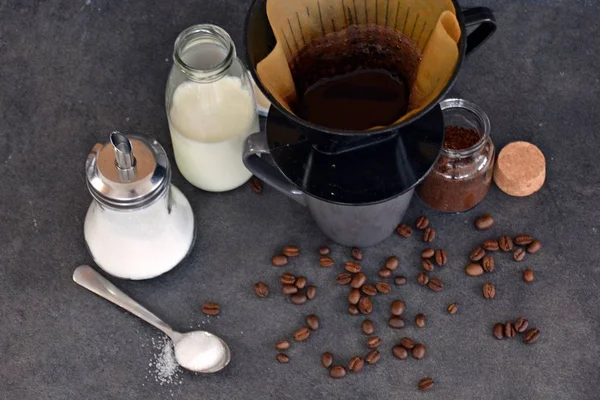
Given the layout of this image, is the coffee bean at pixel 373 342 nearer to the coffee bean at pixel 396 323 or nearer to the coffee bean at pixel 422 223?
the coffee bean at pixel 396 323

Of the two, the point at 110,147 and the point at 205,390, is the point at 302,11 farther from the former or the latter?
the point at 205,390

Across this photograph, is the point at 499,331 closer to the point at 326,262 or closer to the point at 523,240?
the point at 523,240

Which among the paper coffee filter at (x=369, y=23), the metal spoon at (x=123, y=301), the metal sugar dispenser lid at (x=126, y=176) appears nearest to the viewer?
the paper coffee filter at (x=369, y=23)

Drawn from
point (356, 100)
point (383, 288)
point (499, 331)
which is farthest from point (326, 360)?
point (356, 100)

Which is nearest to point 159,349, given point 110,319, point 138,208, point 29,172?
point 110,319

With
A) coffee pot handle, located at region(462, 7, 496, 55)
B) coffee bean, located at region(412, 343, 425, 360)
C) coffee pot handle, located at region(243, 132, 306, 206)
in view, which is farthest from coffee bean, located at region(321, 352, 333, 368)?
coffee pot handle, located at region(462, 7, 496, 55)

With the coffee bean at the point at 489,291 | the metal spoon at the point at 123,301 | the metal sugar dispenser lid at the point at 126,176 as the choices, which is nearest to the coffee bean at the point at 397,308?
the coffee bean at the point at 489,291

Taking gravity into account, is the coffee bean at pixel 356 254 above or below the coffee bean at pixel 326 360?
above
